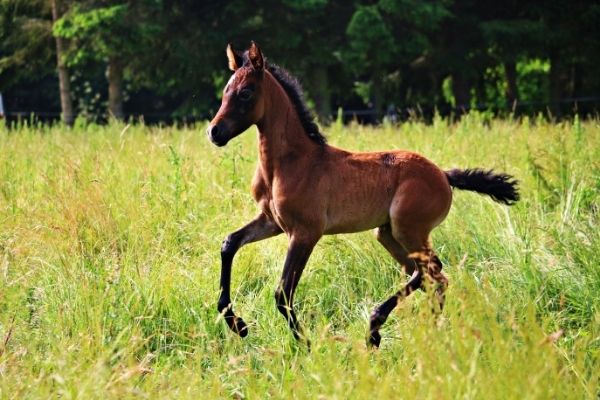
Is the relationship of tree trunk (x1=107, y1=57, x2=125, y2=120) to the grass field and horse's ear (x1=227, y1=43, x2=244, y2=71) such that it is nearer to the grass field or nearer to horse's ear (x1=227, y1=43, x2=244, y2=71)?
the grass field

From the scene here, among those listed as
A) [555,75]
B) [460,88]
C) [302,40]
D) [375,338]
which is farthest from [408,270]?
[555,75]

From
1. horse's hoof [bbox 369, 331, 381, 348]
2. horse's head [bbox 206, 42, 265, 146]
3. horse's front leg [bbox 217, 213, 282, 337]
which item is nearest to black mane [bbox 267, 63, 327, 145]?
horse's head [bbox 206, 42, 265, 146]

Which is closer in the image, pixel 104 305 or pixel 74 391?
pixel 74 391

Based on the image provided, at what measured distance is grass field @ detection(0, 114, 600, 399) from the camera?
346 cm

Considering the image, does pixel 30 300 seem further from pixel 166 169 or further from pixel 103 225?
pixel 166 169

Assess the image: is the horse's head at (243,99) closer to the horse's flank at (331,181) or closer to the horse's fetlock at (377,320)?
the horse's flank at (331,181)

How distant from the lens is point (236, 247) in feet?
15.9

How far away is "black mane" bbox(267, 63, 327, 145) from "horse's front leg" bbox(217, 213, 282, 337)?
553 mm

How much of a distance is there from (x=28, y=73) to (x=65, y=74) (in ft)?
5.29

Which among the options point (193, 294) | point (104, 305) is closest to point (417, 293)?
point (193, 294)

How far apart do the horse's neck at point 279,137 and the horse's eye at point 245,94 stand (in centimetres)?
A: 15

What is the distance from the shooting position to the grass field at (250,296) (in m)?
3.46

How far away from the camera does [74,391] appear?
3.49m

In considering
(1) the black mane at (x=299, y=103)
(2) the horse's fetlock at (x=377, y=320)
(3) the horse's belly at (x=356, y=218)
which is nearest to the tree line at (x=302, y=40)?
(1) the black mane at (x=299, y=103)
